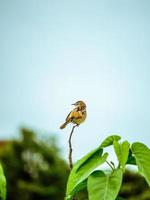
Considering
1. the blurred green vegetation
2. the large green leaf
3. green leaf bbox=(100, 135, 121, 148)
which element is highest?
green leaf bbox=(100, 135, 121, 148)

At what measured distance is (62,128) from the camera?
1.80 metres

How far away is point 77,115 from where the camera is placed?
70.2 inches

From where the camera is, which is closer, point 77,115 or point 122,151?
point 77,115

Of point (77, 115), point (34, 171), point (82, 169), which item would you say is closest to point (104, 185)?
point (82, 169)

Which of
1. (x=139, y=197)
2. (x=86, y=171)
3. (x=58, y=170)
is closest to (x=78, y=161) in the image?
(x=86, y=171)

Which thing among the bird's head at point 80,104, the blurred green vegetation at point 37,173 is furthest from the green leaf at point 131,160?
the blurred green vegetation at point 37,173

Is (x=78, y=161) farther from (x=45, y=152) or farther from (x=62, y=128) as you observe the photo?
(x=45, y=152)

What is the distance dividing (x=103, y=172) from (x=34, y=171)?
102 ft

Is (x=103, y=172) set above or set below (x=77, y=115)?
below

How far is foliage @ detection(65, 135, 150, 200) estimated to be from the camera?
1.79m

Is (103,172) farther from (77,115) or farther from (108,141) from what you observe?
(77,115)

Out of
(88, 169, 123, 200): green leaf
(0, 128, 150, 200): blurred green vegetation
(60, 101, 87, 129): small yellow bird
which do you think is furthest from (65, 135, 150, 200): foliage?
(0, 128, 150, 200): blurred green vegetation

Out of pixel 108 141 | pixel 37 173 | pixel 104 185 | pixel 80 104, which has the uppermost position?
pixel 80 104

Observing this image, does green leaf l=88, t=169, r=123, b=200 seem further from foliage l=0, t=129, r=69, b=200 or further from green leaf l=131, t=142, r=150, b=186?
foliage l=0, t=129, r=69, b=200
